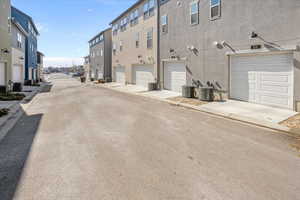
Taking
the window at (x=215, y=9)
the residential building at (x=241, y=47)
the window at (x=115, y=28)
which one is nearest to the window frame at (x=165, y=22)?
the residential building at (x=241, y=47)

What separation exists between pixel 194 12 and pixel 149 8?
7556 mm

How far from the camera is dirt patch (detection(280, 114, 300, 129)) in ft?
23.5

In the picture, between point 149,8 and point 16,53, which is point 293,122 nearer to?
point 149,8

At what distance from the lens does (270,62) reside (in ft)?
33.1

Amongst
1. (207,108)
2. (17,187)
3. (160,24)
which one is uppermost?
(160,24)

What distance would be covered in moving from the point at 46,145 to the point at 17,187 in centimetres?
207

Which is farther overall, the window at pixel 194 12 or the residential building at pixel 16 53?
the residential building at pixel 16 53

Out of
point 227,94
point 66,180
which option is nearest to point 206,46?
point 227,94

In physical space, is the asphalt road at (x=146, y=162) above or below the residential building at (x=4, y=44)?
below

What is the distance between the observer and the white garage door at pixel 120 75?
28.0m

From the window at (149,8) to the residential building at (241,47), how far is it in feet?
11.5

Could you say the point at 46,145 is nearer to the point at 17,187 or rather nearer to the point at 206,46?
the point at 17,187

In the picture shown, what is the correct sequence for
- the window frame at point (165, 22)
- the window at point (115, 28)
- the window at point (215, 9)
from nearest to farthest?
1. the window at point (215, 9)
2. the window frame at point (165, 22)
3. the window at point (115, 28)

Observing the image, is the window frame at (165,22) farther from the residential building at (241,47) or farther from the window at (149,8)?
the window at (149,8)
